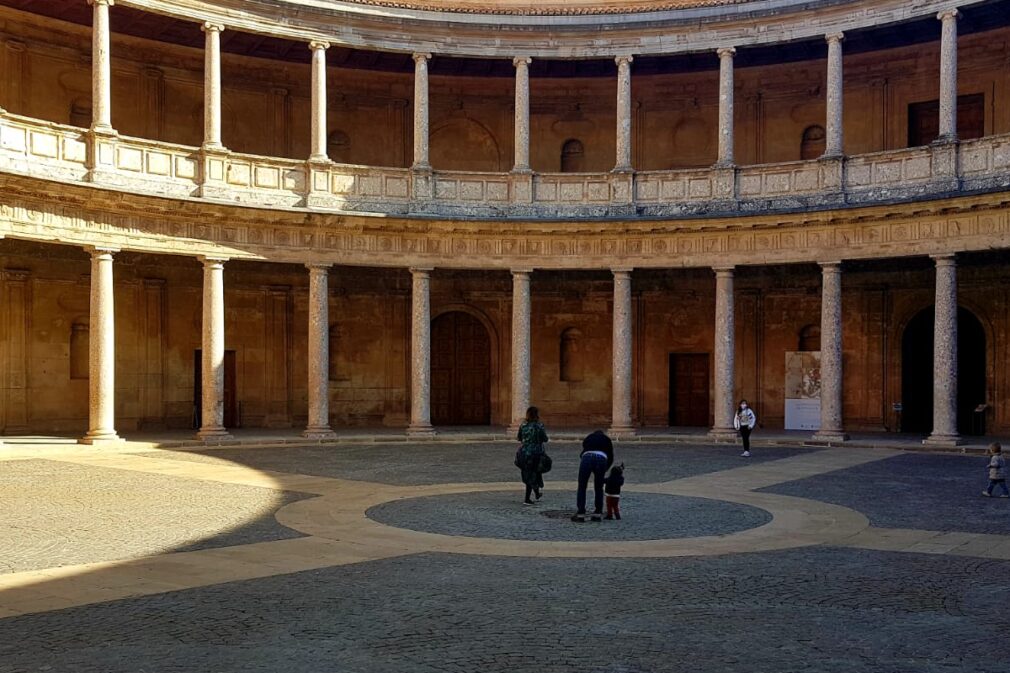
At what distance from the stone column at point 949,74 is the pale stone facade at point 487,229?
113 millimetres

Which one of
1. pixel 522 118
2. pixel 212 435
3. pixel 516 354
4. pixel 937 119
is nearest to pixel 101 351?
pixel 212 435

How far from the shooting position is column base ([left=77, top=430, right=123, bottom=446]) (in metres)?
23.8

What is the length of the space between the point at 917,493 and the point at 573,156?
1876 centimetres

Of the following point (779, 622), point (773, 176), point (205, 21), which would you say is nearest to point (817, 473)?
point (773, 176)

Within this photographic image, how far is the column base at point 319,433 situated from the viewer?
88.1 feet

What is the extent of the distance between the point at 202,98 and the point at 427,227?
8.18 metres

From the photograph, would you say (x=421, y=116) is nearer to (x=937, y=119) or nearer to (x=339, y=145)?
(x=339, y=145)

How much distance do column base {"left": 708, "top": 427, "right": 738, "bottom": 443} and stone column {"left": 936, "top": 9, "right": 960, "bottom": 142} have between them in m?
9.08

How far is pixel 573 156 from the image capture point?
33.0 m

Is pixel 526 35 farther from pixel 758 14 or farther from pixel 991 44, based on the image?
pixel 991 44

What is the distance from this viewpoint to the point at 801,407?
30.5 m

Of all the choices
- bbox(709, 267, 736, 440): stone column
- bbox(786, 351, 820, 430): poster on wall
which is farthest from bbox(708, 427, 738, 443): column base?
bbox(786, 351, 820, 430): poster on wall

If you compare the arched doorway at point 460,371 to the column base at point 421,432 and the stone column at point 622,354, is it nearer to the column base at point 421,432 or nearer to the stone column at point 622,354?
the column base at point 421,432

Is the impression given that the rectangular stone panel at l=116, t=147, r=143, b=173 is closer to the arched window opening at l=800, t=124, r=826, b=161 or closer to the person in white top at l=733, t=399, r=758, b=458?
the person in white top at l=733, t=399, r=758, b=458
